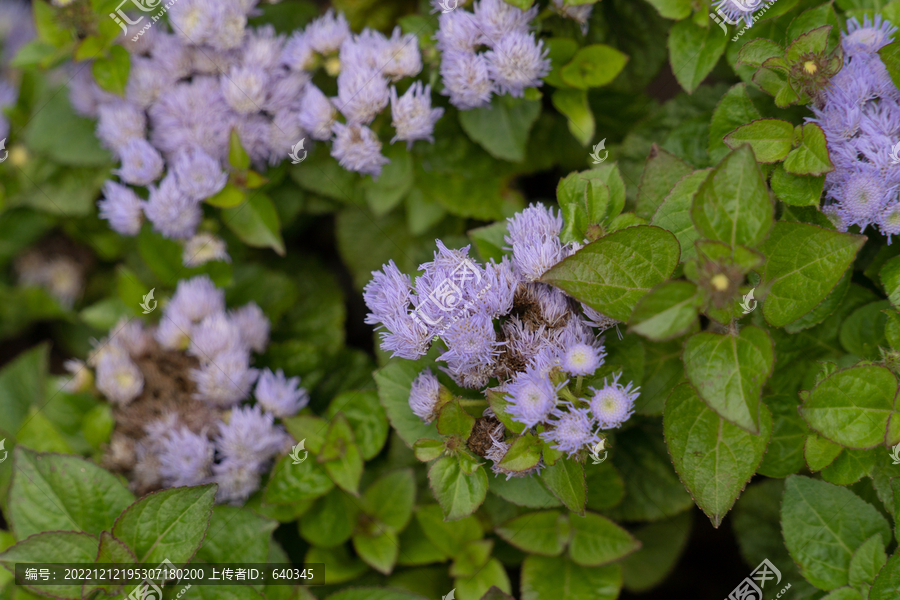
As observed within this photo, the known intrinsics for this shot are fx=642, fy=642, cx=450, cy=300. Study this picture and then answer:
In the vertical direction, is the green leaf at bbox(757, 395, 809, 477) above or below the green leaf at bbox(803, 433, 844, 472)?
below

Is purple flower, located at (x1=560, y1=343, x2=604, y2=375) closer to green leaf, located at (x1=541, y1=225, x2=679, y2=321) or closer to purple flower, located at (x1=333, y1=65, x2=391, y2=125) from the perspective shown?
green leaf, located at (x1=541, y1=225, x2=679, y2=321)

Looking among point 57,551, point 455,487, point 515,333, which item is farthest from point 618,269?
point 57,551

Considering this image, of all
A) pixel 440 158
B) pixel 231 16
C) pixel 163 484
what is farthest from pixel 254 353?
pixel 231 16

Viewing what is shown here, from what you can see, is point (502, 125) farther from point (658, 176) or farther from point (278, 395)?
point (278, 395)

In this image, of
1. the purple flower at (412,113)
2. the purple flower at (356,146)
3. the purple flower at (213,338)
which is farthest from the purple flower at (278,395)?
the purple flower at (412,113)

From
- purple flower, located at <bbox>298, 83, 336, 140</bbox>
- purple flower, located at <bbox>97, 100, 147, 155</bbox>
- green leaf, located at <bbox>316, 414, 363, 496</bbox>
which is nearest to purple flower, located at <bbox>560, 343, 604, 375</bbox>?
green leaf, located at <bbox>316, 414, 363, 496</bbox>

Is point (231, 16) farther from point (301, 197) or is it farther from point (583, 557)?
point (583, 557)
